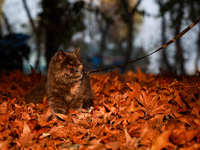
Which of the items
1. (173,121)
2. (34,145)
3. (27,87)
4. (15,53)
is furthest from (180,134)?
(15,53)

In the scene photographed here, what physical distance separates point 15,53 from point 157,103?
21.3 ft

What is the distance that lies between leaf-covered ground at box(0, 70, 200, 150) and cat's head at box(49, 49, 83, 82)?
592 millimetres

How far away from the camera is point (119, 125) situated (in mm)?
2283

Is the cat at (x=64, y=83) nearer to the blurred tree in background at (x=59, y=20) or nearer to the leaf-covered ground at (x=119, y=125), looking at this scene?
the leaf-covered ground at (x=119, y=125)

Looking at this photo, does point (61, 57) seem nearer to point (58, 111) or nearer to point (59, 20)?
point (58, 111)

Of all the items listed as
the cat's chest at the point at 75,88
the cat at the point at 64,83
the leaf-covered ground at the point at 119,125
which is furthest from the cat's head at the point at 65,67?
the leaf-covered ground at the point at 119,125

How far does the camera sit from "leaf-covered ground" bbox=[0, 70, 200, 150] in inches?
70.9

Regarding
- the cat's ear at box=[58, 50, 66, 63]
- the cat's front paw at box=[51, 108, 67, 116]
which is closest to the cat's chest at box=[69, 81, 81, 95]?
the cat's front paw at box=[51, 108, 67, 116]

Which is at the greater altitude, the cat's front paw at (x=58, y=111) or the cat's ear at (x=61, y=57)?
the cat's ear at (x=61, y=57)

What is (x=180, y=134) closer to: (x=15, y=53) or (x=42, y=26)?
(x=15, y=53)

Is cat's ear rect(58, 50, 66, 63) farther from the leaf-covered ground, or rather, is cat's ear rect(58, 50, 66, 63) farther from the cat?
the leaf-covered ground

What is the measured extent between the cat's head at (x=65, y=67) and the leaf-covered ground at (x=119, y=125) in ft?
1.94

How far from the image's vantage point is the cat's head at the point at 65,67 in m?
2.60

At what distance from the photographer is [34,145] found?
74.4 inches
